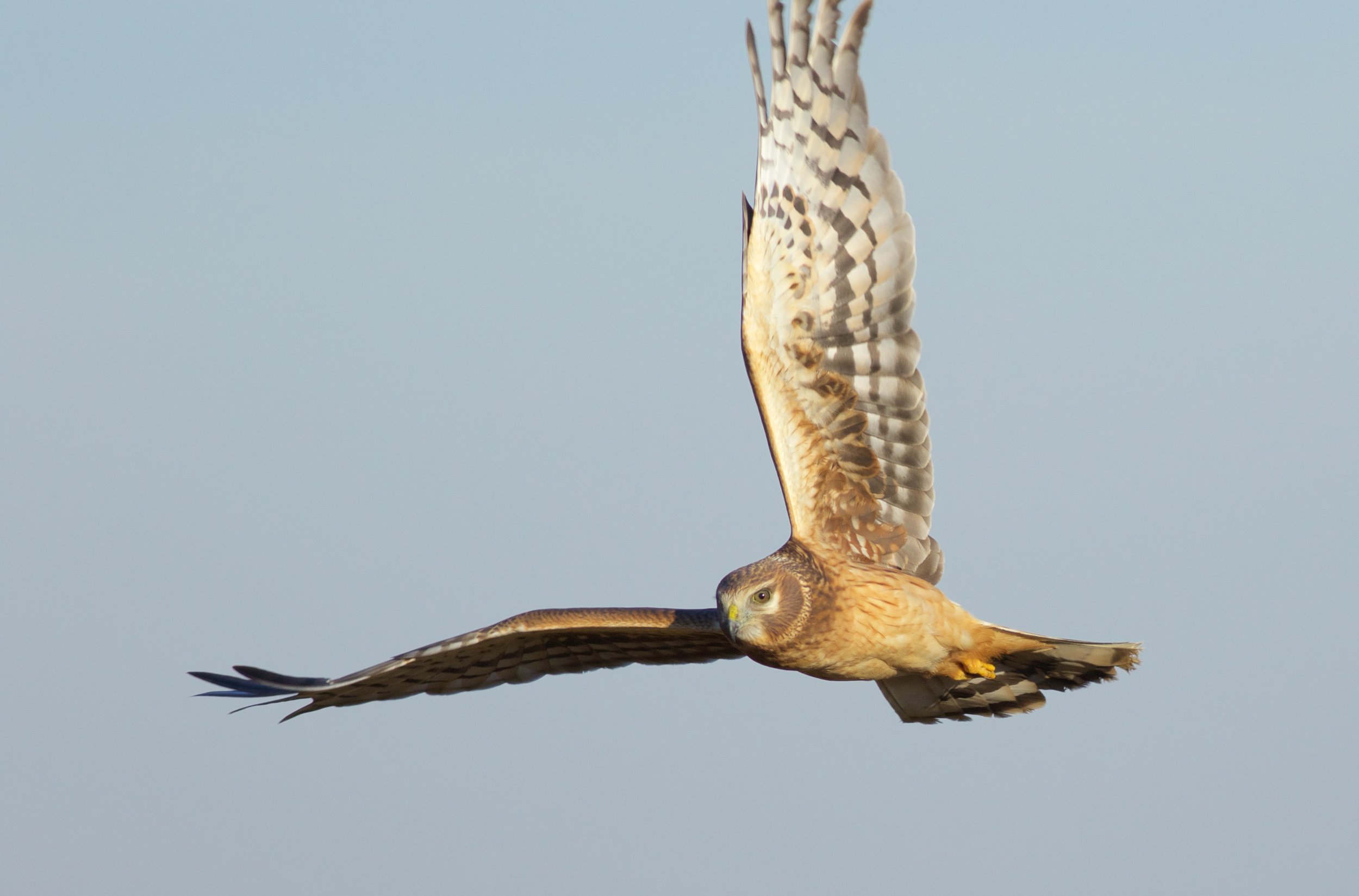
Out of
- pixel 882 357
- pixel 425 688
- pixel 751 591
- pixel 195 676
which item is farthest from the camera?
pixel 425 688

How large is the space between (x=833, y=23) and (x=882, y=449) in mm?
2493

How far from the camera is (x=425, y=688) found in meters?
11.8

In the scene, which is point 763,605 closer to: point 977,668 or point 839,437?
point 839,437

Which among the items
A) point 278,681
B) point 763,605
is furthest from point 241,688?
point 763,605

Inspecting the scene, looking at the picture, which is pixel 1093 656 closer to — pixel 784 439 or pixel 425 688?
pixel 784 439

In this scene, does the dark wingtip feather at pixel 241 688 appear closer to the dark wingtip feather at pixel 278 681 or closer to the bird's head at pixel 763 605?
the dark wingtip feather at pixel 278 681

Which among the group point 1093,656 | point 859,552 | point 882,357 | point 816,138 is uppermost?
point 816,138

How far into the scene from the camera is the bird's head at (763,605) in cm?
947

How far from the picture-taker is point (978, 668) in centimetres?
1038

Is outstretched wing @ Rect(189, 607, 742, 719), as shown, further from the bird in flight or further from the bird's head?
the bird's head

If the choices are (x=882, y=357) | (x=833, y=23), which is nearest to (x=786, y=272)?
(x=882, y=357)

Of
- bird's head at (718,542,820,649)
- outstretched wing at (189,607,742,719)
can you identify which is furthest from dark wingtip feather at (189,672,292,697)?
bird's head at (718,542,820,649)

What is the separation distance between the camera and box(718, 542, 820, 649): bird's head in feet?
31.1

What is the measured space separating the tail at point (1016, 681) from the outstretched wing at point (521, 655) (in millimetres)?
1167
